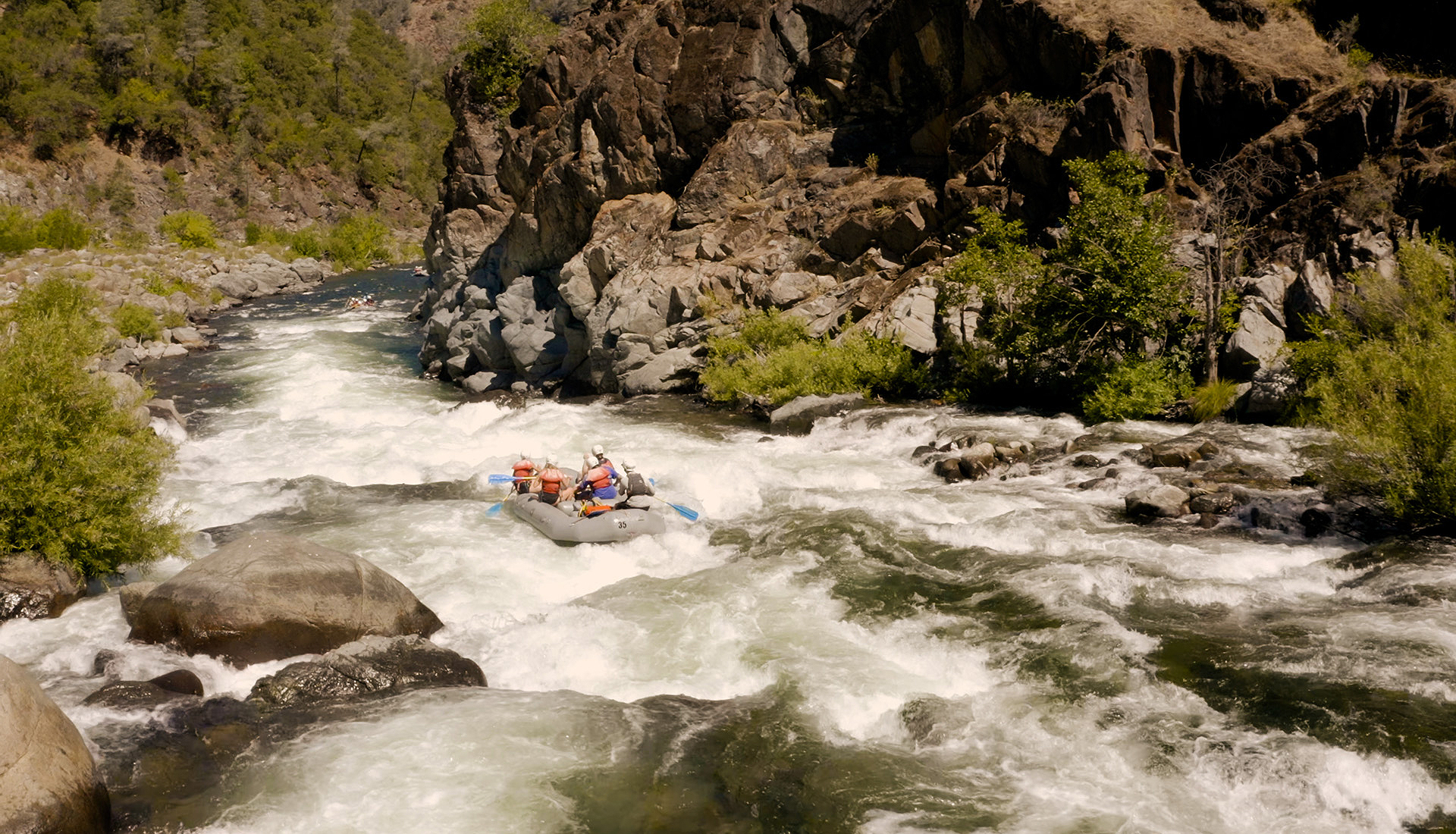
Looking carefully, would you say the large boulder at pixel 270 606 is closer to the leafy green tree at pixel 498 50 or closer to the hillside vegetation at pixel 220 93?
the leafy green tree at pixel 498 50

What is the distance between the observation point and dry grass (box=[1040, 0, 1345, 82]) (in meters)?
22.5

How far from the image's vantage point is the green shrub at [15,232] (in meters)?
48.8

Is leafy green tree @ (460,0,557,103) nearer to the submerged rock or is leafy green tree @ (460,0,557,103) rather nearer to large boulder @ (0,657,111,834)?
the submerged rock

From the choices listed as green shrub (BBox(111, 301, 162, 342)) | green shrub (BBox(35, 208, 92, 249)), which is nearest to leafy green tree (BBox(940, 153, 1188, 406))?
green shrub (BBox(111, 301, 162, 342))

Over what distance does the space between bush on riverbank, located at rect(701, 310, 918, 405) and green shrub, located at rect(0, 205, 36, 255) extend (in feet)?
147

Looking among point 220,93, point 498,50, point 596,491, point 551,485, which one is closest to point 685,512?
point 596,491

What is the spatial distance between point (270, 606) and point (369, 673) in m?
1.40

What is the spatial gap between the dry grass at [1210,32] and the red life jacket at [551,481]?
18.6m

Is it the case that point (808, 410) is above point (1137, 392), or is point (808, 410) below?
below

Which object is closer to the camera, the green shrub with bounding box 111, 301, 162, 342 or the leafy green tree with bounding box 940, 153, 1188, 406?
the leafy green tree with bounding box 940, 153, 1188, 406

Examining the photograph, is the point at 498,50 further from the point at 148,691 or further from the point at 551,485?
the point at 148,691

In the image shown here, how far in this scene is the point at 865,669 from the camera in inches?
393

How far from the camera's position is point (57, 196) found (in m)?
66.2

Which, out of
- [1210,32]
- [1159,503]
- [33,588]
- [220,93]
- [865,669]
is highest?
[220,93]
